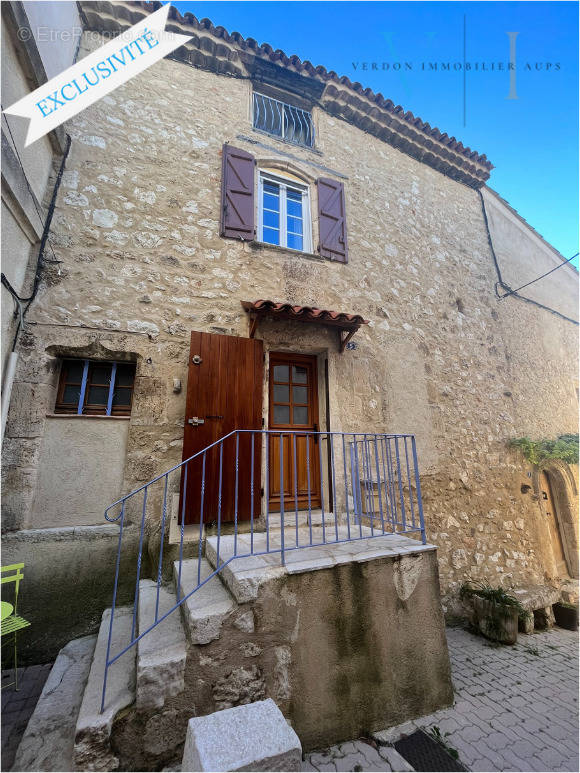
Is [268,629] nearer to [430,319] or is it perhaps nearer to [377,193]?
[430,319]

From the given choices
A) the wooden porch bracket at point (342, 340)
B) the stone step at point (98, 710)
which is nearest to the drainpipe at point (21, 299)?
the stone step at point (98, 710)

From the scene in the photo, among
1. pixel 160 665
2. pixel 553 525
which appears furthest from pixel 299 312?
pixel 553 525

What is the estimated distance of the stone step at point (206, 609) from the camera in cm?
188

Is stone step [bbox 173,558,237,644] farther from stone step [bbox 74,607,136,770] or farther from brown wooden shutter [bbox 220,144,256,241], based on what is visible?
brown wooden shutter [bbox 220,144,256,241]

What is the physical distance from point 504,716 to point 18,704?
11.9 feet

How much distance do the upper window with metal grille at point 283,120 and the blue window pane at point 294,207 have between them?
3.46 feet

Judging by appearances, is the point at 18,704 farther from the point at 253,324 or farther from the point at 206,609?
the point at 253,324

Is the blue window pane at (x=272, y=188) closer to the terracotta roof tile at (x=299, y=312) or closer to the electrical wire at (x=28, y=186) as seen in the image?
the terracotta roof tile at (x=299, y=312)

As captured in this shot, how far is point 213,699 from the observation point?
1874 millimetres

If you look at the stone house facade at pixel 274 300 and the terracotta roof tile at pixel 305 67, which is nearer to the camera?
the stone house facade at pixel 274 300

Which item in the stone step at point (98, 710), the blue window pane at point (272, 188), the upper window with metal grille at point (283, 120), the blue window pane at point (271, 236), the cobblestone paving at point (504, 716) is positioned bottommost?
the cobblestone paving at point (504, 716)

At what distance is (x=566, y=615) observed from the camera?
4.66m

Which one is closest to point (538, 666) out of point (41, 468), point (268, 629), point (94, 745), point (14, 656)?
point (268, 629)

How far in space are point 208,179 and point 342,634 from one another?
525cm
